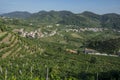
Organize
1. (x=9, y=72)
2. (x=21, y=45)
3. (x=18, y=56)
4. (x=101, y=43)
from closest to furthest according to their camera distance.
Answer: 1. (x=9, y=72)
2. (x=18, y=56)
3. (x=21, y=45)
4. (x=101, y=43)

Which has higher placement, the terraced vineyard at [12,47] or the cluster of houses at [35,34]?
the terraced vineyard at [12,47]

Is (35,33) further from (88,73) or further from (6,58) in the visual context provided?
(88,73)

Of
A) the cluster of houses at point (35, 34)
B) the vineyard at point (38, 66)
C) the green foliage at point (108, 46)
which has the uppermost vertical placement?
the vineyard at point (38, 66)

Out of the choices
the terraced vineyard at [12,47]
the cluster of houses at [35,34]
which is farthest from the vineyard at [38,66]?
the cluster of houses at [35,34]

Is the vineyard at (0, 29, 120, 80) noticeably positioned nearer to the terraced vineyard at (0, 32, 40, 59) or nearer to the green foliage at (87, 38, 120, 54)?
the terraced vineyard at (0, 32, 40, 59)

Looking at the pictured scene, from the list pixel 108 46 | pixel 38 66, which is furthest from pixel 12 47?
pixel 108 46

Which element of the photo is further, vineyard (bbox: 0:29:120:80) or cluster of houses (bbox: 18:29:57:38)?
cluster of houses (bbox: 18:29:57:38)

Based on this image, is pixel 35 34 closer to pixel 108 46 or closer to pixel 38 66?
pixel 108 46

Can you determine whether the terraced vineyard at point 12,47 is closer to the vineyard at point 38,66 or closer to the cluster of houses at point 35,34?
the vineyard at point 38,66

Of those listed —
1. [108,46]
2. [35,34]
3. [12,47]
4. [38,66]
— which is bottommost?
[108,46]

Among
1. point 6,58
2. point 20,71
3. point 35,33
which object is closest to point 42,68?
point 20,71

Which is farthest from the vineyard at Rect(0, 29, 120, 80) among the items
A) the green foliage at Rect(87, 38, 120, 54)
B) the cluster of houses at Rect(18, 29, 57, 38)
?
the cluster of houses at Rect(18, 29, 57, 38)
